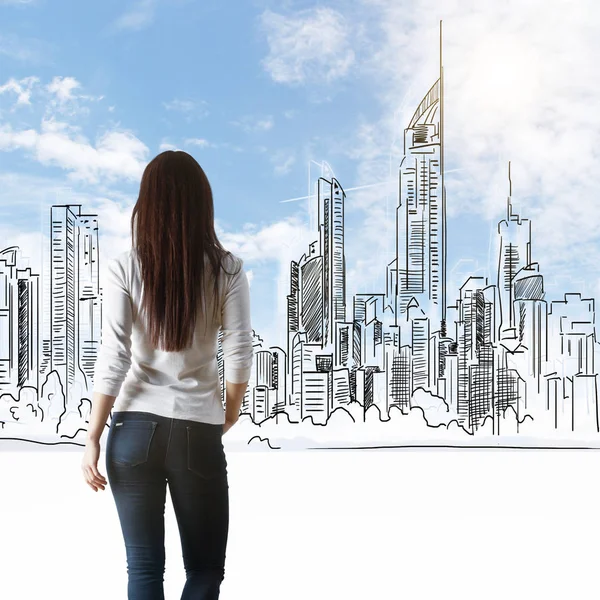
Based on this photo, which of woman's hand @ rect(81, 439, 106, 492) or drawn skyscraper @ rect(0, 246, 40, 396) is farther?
drawn skyscraper @ rect(0, 246, 40, 396)

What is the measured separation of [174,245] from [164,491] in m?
0.47

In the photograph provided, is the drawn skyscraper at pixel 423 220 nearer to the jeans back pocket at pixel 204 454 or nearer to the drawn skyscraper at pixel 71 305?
the drawn skyscraper at pixel 71 305

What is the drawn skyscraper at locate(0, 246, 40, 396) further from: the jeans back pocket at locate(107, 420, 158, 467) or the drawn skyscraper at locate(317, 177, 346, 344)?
the jeans back pocket at locate(107, 420, 158, 467)

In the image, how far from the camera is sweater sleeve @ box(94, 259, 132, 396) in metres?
1.28

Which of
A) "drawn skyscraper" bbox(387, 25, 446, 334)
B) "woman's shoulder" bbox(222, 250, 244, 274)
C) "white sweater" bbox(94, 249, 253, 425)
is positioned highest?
"drawn skyscraper" bbox(387, 25, 446, 334)

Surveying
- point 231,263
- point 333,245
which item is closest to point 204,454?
point 231,263

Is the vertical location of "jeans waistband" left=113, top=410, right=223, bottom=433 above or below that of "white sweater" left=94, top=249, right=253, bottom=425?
below

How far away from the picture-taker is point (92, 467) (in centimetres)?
131

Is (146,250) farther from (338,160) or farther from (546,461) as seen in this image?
(546,461)

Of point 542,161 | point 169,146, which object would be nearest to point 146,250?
point 169,146

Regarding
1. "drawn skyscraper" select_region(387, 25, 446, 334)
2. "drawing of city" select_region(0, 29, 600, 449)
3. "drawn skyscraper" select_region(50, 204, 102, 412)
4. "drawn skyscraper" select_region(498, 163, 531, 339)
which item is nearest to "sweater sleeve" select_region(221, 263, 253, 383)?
"drawing of city" select_region(0, 29, 600, 449)

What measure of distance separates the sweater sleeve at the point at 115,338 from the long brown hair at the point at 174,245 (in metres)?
0.04

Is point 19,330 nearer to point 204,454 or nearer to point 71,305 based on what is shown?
point 71,305

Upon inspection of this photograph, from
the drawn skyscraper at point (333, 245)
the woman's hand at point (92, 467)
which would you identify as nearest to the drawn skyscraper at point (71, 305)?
the drawn skyscraper at point (333, 245)
